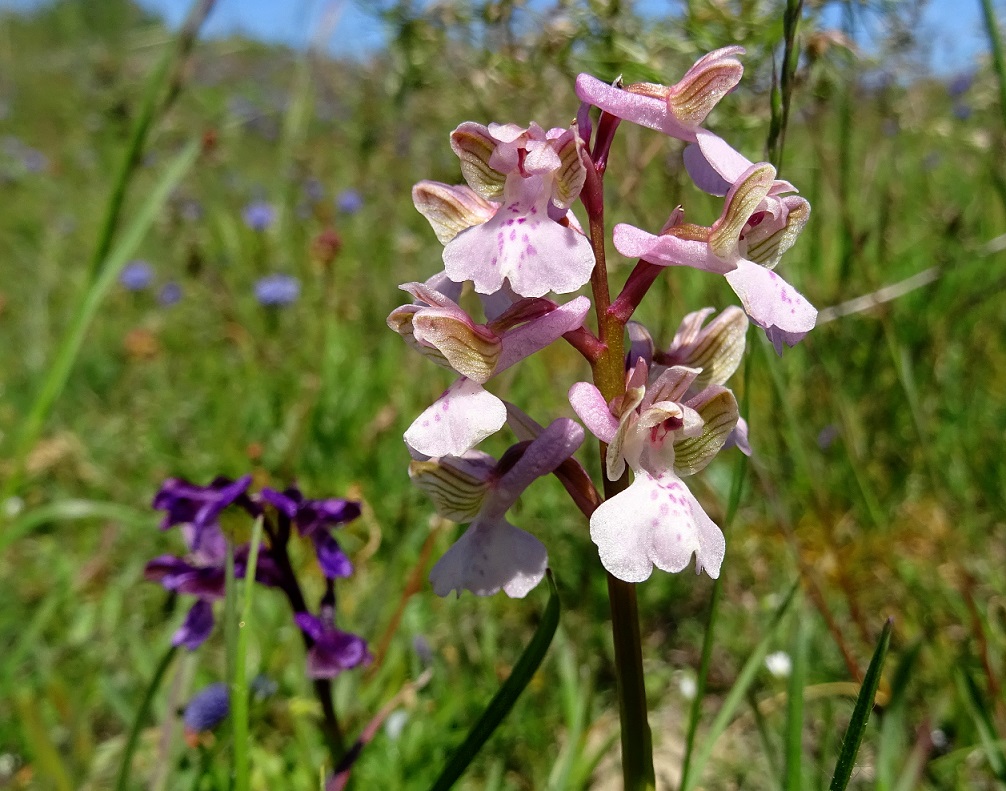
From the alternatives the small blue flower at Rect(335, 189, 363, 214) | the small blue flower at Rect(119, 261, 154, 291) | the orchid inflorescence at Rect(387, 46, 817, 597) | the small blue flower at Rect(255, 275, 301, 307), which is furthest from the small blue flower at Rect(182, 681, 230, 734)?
the small blue flower at Rect(119, 261, 154, 291)

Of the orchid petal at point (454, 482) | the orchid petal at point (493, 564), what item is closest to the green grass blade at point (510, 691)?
the orchid petal at point (493, 564)

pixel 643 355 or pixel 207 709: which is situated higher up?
pixel 643 355

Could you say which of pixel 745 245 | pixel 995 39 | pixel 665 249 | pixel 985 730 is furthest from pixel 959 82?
pixel 665 249

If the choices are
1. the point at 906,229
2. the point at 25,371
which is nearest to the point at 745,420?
the point at 906,229

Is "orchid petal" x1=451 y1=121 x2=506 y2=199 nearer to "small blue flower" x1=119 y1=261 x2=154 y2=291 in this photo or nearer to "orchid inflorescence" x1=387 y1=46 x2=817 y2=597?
"orchid inflorescence" x1=387 y1=46 x2=817 y2=597

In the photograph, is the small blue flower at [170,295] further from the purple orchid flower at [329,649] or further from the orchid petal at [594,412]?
the orchid petal at [594,412]

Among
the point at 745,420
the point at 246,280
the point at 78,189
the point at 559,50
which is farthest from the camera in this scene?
the point at 78,189

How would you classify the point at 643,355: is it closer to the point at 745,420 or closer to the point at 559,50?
the point at 745,420
